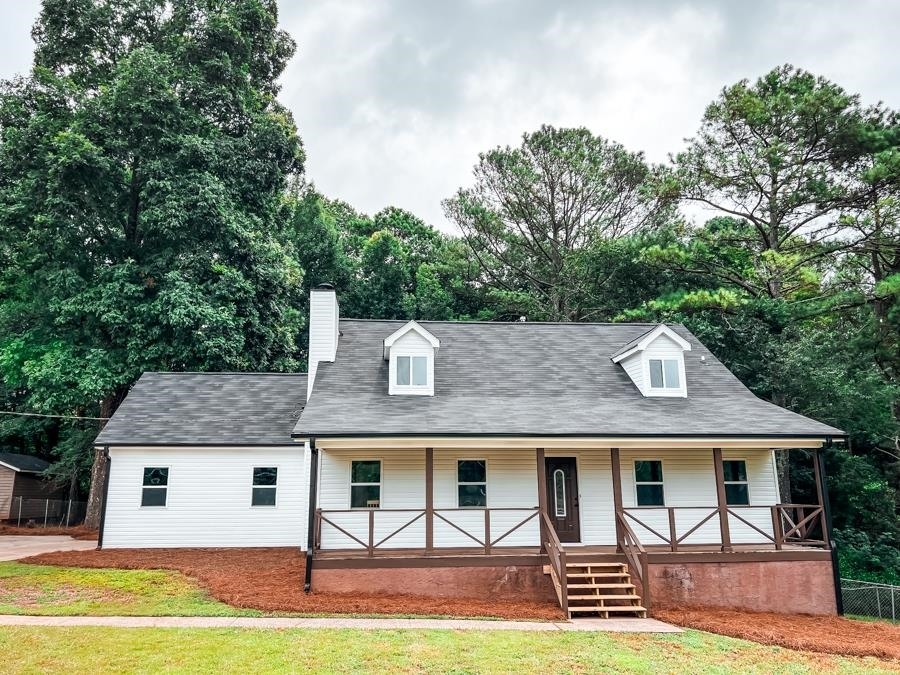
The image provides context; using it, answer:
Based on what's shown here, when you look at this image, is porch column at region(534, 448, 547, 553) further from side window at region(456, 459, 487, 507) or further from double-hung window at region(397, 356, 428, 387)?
double-hung window at region(397, 356, 428, 387)

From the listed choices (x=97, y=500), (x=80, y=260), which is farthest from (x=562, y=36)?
(x=97, y=500)

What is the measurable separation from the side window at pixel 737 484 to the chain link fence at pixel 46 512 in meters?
27.9

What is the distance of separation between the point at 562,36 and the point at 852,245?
567 inches

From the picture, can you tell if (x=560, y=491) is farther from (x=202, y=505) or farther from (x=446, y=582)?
(x=202, y=505)

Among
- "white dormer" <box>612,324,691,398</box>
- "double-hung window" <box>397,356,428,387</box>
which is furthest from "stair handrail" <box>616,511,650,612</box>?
"double-hung window" <box>397,356,428,387</box>

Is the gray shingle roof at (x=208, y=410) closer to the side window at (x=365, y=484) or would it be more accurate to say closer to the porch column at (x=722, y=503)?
the side window at (x=365, y=484)

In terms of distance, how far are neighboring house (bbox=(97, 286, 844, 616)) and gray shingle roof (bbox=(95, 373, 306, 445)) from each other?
7cm

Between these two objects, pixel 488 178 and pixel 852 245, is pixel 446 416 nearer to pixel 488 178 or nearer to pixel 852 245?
pixel 852 245

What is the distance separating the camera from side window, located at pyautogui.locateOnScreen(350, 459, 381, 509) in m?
14.1

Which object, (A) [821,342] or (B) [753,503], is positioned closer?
(B) [753,503]

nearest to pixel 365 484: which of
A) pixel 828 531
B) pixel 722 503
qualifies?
pixel 722 503

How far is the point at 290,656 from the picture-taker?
757 cm

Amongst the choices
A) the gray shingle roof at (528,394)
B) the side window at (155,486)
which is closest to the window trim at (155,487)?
the side window at (155,486)

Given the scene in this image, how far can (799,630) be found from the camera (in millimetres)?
10523
